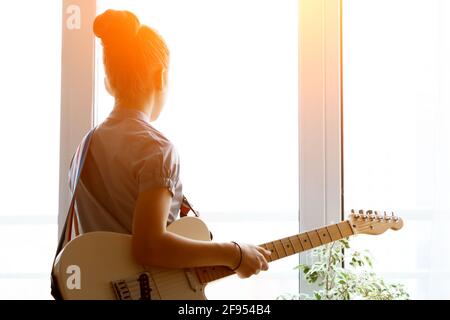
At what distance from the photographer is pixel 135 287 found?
1206mm

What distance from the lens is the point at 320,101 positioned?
1.77 meters

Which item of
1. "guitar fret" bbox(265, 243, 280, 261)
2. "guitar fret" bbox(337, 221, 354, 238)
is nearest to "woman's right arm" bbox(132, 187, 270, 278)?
"guitar fret" bbox(265, 243, 280, 261)

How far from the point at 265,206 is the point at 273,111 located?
347mm

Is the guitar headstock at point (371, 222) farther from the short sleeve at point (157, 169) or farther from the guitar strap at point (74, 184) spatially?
the guitar strap at point (74, 184)

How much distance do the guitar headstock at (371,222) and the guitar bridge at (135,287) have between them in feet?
2.04

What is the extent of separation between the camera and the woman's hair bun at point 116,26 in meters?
1.25

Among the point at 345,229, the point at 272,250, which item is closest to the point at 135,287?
the point at 272,250

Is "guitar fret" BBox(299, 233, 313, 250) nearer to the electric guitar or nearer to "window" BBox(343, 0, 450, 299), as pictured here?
the electric guitar

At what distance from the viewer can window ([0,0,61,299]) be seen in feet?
5.89

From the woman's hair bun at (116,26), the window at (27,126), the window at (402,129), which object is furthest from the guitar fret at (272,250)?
the window at (27,126)

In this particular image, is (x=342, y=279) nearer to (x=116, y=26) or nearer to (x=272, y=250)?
(x=272, y=250)
